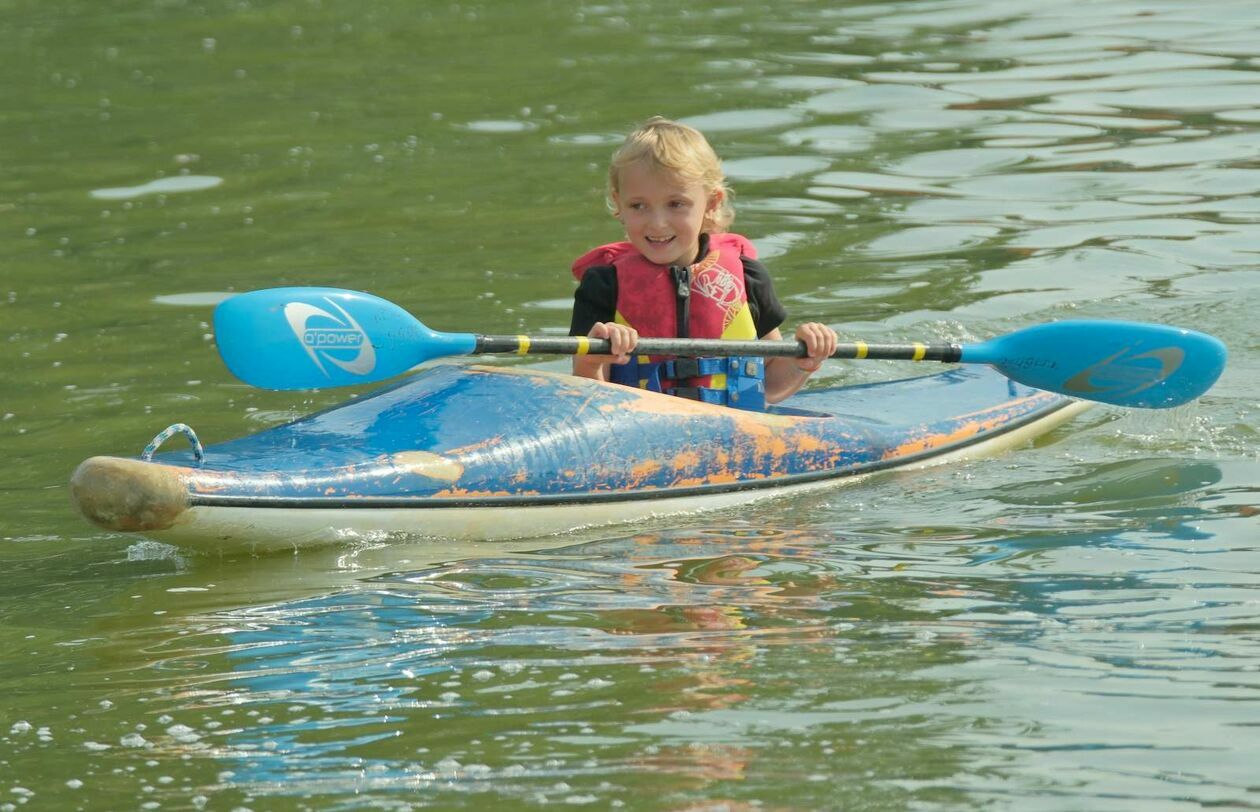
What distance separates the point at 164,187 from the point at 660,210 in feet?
16.4

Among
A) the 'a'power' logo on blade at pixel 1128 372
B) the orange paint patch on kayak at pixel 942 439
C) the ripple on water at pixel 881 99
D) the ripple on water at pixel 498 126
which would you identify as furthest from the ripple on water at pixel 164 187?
the 'a'power' logo on blade at pixel 1128 372

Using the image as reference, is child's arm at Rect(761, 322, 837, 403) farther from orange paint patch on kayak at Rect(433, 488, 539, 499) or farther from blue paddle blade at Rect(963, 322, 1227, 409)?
orange paint patch on kayak at Rect(433, 488, 539, 499)

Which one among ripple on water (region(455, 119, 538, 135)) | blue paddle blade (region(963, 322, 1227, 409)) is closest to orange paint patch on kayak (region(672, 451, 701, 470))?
blue paddle blade (region(963, 322, 1227, 409))

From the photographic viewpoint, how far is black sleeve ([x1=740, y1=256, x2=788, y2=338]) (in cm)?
559

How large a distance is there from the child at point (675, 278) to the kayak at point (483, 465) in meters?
0.20

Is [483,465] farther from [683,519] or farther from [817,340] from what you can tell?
[817,340]

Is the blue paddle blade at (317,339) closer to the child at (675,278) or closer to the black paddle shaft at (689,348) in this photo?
the black paddle shaft at (689,348)

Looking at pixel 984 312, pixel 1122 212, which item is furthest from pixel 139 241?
pixel 1122 212

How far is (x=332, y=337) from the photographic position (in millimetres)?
5035

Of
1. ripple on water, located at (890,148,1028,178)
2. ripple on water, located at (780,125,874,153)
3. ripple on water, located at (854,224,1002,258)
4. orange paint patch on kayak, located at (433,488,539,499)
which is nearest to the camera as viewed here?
orange paint patch on kayak, located at (433,488,539,499)

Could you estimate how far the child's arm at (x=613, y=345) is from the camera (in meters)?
5.05

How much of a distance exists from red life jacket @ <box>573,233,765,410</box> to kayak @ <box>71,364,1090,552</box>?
7.1 inches

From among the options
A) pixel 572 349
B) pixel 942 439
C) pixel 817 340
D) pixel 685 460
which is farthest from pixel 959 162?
pixel 572 349

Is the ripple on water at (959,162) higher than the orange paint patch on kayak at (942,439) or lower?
higher
